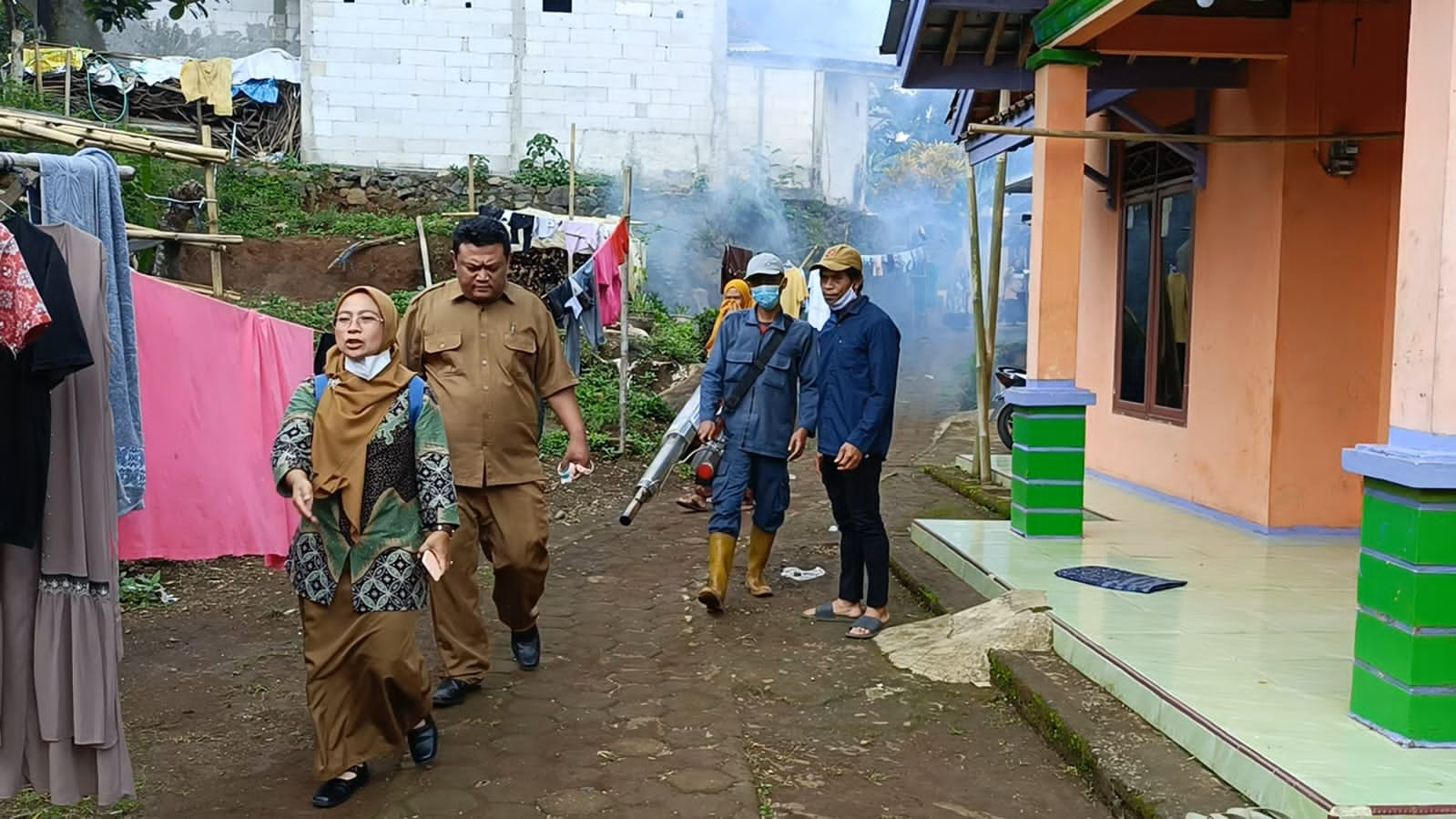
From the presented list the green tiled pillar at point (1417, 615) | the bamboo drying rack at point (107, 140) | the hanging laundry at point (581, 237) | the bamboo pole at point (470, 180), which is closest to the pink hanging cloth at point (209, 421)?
the bamboo drying rack at point (107, 140)

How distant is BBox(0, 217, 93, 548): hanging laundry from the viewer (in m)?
3.01

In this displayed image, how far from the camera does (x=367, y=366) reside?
381 cm

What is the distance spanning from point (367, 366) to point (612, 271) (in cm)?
712

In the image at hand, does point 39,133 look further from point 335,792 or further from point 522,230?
point 522,230

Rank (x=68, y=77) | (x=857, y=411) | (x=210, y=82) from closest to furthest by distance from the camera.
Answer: (x=857, y=411) → (x=68, y=77) → (x=210, y=82)

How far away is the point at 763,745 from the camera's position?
4324 mm

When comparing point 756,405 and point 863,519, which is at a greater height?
point 756,405

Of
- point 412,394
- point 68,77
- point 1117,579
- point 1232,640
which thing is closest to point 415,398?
point 412,394

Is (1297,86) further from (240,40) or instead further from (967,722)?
(240,40)

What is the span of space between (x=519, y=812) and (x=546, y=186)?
17907 mm

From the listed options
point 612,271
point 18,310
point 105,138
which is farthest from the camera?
point 612,271

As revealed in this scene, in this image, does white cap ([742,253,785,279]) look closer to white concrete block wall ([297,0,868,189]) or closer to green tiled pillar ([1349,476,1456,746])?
green tiled pillar ([1349,476,1456,746])

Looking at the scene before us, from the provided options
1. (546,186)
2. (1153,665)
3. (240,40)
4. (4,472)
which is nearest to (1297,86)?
(1153,665)

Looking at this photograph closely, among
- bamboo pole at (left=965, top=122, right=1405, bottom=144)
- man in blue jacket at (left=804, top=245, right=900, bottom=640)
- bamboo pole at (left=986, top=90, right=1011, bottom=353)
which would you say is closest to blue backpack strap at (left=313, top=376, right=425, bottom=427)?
man in blue jacket at (left=804, top=245, right=900, bottom=640)
